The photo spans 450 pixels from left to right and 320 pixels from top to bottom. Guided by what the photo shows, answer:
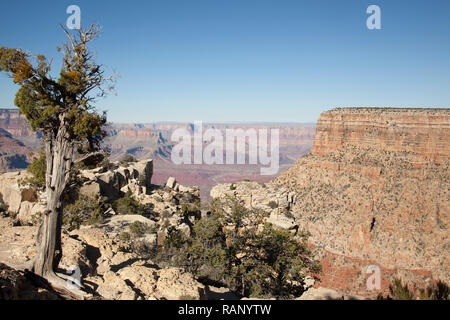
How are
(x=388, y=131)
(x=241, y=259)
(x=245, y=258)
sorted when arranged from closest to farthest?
1. (x=245, y=258)
2. (x=241, y=259)
3. (x=388, y=131)

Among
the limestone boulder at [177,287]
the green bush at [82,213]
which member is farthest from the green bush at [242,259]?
the green bush at [82,213]

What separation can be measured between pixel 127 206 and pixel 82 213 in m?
7.96

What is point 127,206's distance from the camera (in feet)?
79.6

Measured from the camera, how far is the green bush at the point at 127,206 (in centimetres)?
2386

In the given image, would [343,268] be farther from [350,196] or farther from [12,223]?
[12,223]

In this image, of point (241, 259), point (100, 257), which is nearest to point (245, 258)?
point (241, 259)

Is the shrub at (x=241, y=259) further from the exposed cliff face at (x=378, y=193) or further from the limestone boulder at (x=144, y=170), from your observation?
the exposed cliff face at (x=378, y=193)

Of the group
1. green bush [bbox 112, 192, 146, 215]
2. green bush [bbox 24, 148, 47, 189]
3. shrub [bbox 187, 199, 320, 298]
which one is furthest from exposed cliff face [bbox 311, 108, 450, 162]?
green bush [bbox 24, 148, 47, 189]

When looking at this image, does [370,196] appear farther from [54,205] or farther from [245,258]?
[54,205]

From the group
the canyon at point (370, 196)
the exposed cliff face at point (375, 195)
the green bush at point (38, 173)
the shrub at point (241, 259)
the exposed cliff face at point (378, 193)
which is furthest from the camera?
the exposed cliff face at point (378, 193)

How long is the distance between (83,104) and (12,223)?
10066mm

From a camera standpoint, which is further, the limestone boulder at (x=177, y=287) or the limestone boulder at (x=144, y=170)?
the limestone boulder at (x=144, y=170)

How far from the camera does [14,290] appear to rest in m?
6.27

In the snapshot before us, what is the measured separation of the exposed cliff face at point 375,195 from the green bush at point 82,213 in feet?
75.2
